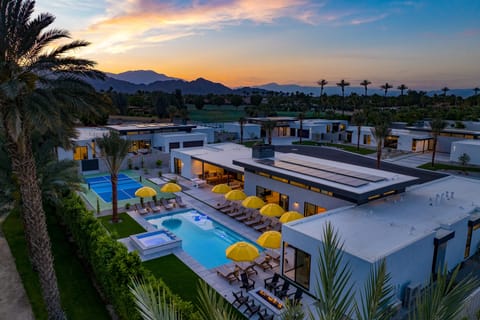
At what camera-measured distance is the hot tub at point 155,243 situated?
710 inches

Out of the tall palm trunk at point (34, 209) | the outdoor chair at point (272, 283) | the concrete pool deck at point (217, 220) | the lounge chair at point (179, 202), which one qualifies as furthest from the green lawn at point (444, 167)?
the tall palm trunk at point (34, 209)

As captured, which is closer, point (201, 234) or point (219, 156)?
point (201, 234)

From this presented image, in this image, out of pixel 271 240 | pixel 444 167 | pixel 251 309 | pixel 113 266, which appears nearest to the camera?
pixel 113 266

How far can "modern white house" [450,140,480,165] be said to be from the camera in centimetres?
4012

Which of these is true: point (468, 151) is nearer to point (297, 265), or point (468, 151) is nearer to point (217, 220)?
point (217, 220)

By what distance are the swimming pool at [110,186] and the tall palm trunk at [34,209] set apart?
16.4 m

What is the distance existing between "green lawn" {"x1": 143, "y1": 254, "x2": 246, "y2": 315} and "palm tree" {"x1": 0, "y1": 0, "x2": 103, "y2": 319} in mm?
4633

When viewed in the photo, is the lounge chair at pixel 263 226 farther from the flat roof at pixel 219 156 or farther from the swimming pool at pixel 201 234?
the flat roof at pixel 219 156

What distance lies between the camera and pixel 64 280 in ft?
50.9

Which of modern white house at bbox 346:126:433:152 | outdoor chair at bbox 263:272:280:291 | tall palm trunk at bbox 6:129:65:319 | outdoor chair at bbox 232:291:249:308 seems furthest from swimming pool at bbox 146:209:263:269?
modern white house at bbox 346:126:433:152

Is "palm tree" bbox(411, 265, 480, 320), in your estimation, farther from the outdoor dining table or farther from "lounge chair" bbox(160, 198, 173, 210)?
"lounge chair" bbox(160, 198, 173, 210)

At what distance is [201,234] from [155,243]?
12.1 feet

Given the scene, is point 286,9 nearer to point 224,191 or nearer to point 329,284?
point 224,191

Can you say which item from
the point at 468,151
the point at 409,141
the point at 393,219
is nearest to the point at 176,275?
the point at 393,219
